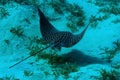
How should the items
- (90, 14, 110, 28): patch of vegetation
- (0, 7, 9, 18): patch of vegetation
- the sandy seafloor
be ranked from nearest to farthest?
the sandy seafloor < (0, 7, 9, 18): patch of vegetation < (90, 14, 110, 28): patch of vegetation

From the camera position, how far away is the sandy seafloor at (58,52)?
5688mm

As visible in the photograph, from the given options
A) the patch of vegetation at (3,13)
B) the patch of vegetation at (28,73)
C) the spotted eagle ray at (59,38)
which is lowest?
the patch of vegetation at (28,73)

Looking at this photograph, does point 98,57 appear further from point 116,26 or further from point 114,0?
point 114,0

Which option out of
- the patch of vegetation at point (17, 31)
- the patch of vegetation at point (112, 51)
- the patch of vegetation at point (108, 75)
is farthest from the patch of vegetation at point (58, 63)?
the patch of vegetation at point (112, 51)

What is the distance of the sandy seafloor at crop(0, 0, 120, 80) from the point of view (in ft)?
18.7

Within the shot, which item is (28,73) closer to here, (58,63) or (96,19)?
(58,63)

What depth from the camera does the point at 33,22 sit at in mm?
8445

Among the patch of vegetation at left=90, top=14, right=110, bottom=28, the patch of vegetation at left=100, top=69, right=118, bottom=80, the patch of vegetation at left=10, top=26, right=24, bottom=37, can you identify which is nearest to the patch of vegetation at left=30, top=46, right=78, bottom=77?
the patch of vegetation at left=100, top=69, right=118, bottom=80

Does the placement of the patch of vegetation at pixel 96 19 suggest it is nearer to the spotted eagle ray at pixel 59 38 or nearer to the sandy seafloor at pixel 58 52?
the sandy seafloor at pixel 58 52

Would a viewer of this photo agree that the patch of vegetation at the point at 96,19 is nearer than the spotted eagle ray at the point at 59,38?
No

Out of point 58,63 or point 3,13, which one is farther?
point 3,13

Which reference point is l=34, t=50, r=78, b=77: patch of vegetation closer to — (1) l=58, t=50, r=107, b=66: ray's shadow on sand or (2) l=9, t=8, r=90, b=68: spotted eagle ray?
(1) l=58, t=50, r=107, b=66: ray's shadow on sand

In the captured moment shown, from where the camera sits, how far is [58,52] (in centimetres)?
695

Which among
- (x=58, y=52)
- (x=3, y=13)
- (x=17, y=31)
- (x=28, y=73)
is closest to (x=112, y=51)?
(x=58, y=52)
